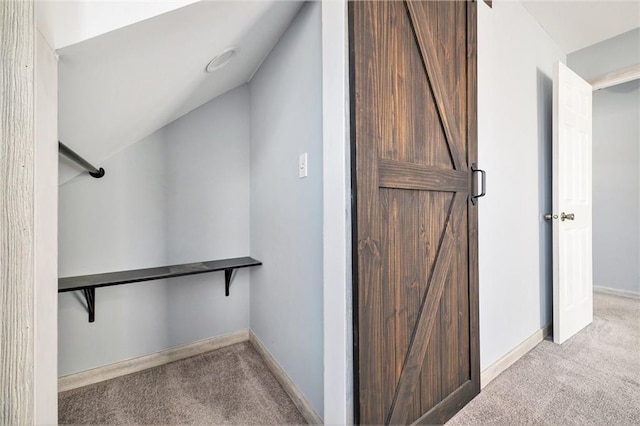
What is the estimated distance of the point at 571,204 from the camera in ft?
6.94

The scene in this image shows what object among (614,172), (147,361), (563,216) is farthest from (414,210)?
(614,172)

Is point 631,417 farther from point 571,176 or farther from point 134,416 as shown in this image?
point 134,416

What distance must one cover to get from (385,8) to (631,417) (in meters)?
2.23

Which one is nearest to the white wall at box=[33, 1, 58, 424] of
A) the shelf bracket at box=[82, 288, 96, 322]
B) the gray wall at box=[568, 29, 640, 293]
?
the shelf bracket at box=[82, 288, 96, 322]

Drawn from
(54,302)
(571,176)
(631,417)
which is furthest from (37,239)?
(571,176)

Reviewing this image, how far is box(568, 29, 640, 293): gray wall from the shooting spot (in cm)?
273

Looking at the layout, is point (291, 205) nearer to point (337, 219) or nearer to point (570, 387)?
point (337, 219)

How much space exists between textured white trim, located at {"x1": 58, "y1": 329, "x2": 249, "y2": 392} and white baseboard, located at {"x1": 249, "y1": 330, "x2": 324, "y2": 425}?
24 centimetres

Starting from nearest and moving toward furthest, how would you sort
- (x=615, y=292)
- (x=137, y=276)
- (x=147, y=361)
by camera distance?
1. (x=137, y=276)
2. (x=147, y=361)
3. (x=615, y=292)

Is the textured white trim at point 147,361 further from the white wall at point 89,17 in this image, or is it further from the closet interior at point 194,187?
the white wall at point 89,17

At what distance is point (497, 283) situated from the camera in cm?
166

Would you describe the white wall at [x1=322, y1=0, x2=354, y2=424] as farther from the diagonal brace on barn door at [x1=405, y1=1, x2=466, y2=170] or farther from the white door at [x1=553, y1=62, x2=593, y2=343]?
the white door at [x1=553, y1=62, x2=593, y2=343]

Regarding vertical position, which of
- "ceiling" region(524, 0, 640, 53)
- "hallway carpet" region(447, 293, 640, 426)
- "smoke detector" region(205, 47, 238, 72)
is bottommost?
"hallway carpet" region(447, 293, 640, 426)

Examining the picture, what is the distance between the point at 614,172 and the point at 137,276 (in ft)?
15.4
